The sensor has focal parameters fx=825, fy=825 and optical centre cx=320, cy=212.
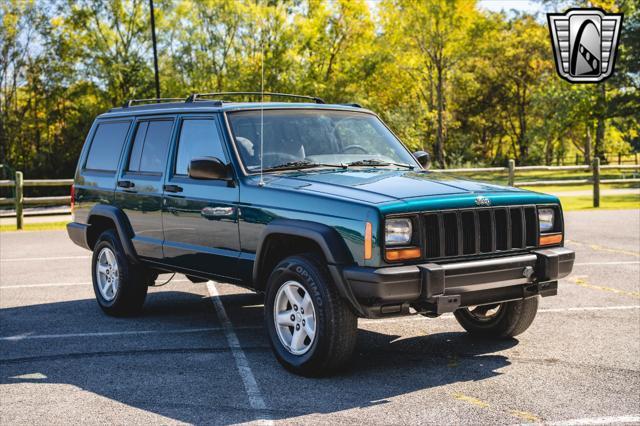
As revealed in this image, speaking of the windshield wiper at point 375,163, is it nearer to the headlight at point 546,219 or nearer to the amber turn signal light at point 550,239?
the headlight at point 546,219

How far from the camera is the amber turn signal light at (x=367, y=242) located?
5.35 m

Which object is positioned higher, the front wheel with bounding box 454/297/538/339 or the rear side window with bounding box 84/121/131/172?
the rear side window with bounding box 84/121/131/172

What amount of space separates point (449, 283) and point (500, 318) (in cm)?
154

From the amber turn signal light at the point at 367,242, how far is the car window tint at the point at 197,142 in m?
1.83

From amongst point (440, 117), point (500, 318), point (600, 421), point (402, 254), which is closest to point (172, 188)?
point (402, 254)

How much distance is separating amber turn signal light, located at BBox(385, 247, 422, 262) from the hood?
34 centimetres

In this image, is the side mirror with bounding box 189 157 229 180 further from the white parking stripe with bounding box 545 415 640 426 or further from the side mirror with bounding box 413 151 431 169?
the white parking stripe with bounding box 545 415 640 426

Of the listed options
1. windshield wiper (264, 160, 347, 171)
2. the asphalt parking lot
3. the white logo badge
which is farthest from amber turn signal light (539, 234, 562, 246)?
the white logo badge

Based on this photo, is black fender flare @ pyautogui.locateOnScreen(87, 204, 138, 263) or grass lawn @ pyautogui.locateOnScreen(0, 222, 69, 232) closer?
black fender flare @ pyautogui.locateOnScreen(87, 204, 138, 263)

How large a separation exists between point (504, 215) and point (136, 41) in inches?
1786

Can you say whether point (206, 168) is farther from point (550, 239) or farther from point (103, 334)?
point (550, 239)

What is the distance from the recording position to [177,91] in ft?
154

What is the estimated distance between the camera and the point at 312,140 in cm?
695

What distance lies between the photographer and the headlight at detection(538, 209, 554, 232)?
20.5 feet
